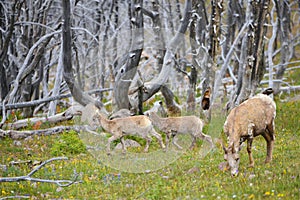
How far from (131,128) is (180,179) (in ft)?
9.42

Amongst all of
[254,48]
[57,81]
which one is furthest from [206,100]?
[57,81]

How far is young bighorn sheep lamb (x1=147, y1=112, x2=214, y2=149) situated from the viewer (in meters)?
12.2

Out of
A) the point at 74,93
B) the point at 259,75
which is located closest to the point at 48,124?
the point at 74,93

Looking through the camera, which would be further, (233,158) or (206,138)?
(206,138)

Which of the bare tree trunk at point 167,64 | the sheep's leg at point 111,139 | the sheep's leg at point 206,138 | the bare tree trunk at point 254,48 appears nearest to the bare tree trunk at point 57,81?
the bare tree trunk at point 167,64

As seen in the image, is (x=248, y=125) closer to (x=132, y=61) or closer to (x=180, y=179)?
(x=180, y=179)

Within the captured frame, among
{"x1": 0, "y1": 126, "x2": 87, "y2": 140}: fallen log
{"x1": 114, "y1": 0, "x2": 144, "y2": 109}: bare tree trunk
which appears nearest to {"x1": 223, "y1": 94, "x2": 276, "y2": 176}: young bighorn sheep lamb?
{"x1": 114, "y1": 0, "x2": 144, "y2": 109}: bare tree trunk

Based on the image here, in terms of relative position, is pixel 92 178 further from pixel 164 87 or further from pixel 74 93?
pixel 164 87

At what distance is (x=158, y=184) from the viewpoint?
8.73 m

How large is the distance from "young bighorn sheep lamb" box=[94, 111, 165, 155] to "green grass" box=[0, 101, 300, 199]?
427 mm

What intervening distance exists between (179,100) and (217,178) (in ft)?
28.2

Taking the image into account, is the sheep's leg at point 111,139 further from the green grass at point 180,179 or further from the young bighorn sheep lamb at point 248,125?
the young bighorn sheep lamb at point 248,125

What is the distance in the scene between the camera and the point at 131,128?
1185cm

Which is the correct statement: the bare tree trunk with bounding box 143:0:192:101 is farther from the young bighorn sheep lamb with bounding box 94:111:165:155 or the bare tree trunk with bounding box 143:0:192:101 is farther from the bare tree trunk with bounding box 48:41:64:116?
the bare tree trunk with bounding box 48:41:64:116
